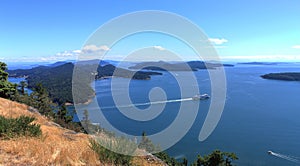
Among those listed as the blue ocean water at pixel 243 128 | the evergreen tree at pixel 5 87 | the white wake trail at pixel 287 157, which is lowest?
the white wake trail at pixel 287 157

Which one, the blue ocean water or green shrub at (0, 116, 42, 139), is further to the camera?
the blue ocean water

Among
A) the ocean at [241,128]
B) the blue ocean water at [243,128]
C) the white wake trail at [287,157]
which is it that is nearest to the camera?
the white wake trail at [287,157]

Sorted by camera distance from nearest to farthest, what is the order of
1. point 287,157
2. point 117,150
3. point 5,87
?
point 117,150, point 5,87, point 287,157

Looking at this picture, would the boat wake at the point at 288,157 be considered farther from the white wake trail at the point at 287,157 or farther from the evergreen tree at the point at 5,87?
the evergreen tree at the point at 5,87

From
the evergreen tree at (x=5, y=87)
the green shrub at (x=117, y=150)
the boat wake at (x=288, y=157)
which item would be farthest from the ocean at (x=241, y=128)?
the green shrub at (x=117, y=150)

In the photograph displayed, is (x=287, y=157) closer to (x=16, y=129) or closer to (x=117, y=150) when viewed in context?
(x=117, y=150)

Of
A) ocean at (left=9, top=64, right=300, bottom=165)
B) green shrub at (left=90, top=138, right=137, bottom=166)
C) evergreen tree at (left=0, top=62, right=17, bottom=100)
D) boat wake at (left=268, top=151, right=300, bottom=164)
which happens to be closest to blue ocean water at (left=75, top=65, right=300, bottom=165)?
ocean at (left=9, top=64, right=300, bottom=165)

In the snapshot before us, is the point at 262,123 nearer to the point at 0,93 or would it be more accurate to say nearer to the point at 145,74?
the point at 0,93

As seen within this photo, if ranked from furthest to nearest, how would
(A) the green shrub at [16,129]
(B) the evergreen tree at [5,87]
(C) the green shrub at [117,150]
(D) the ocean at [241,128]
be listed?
(D) the ocean at [241,128] < (B) the evergreen tree at [5,87] < (A) the green shrub at [16,129] < (C) the green shrub at [117,150]

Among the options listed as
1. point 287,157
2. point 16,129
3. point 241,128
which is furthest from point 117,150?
point 241,128

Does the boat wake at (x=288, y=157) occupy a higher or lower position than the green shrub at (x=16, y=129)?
lower

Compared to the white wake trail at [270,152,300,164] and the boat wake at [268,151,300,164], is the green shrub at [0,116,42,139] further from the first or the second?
the white wake trail at [270,152,300,164]
